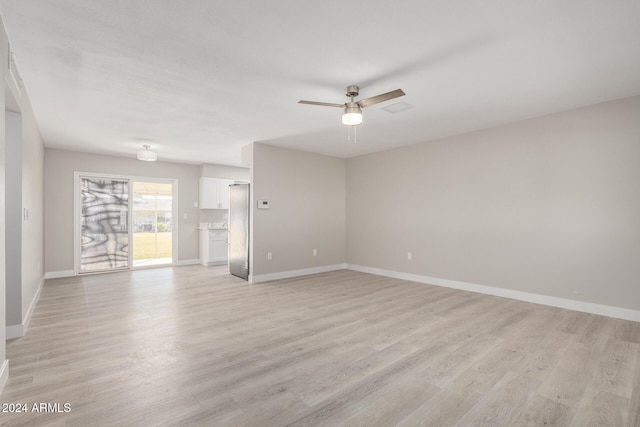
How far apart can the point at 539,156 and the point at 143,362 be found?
5193mm

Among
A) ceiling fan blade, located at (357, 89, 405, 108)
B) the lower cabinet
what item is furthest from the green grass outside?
ceiling fan blade, located at (357, 89, 405, 108)

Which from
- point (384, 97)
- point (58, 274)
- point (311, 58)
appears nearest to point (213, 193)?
point (58, 274)

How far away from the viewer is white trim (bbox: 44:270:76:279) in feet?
19.4

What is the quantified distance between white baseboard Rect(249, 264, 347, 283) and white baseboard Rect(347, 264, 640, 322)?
1.20m

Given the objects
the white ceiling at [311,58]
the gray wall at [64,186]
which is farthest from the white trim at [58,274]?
the white ceiling at [311,58]

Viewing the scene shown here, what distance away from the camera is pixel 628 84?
3195mm

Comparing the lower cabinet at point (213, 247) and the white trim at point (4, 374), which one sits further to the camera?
the lower cabinet at point (213, 247)

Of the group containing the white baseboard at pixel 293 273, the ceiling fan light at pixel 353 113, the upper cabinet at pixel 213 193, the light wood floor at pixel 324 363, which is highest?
the ceiling fan light at pixel 353 113

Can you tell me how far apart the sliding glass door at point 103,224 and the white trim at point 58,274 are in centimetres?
15

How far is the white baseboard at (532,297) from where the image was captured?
3561mm

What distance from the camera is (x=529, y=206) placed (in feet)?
14.0

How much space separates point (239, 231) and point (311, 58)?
4.12m

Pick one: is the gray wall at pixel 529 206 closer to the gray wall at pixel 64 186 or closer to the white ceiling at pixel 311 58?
the white ceiling at pixel 311 58

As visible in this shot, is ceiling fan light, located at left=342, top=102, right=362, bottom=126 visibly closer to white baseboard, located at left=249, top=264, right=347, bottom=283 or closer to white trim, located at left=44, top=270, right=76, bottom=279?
white baseboard, located at left=249, top=264, right=347, bottom=283
